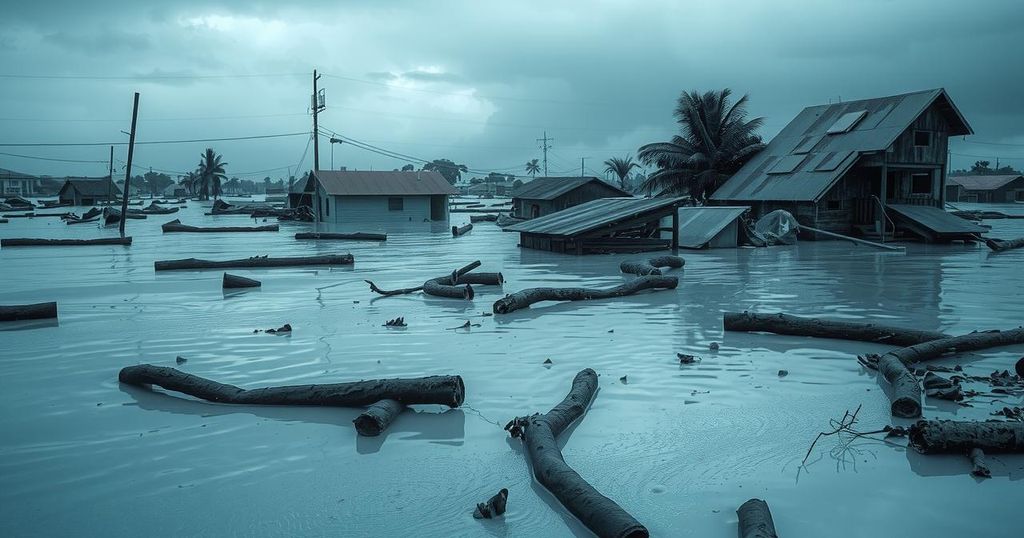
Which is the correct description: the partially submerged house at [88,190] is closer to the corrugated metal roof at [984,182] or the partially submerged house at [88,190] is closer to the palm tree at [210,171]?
the palm tree at [210,171]

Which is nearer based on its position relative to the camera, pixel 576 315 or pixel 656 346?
pixel 656 346

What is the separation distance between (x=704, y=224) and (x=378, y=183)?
26.6 metres

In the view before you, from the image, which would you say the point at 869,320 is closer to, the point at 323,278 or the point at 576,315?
the point at 576,315

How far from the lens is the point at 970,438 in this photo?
637 cm

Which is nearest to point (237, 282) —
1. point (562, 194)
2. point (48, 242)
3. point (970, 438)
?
point (970, 438)

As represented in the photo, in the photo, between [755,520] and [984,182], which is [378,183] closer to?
[755,520]

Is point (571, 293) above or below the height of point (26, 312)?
above

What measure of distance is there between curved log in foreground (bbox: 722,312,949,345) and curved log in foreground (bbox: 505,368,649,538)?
4074 mm

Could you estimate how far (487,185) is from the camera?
17712 cm

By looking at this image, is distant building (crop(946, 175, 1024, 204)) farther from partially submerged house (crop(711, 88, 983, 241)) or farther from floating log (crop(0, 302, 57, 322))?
floating log (crop(0, 302, 57, 322))

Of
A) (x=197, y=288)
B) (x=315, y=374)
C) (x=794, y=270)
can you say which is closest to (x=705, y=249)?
(x=794, y=270)

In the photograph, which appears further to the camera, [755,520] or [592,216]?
[592,216]

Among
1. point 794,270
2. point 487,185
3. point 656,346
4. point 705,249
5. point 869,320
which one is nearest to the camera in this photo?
point 656,346

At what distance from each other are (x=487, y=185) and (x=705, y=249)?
150696 millimetres
